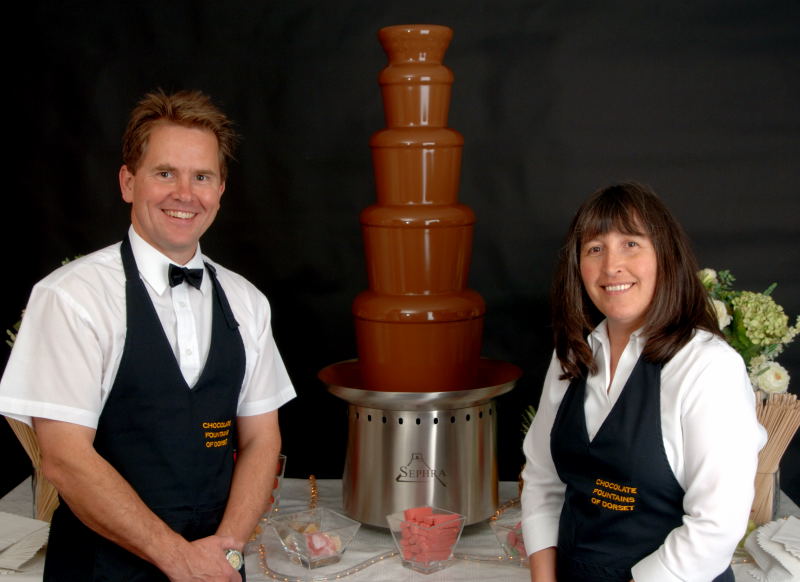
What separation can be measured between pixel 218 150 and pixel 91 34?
1.12m

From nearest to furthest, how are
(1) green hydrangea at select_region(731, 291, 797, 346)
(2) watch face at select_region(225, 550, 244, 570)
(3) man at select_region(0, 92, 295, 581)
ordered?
(3) man at select_region(0, 92, 295, 581) → (2) watch face at select_region(225, 550, 244, 570) → (1) green hydrangea at select_region(731, 291, 797, 346)

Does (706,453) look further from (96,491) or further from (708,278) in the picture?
(96,491)

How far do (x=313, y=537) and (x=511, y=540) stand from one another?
40cm

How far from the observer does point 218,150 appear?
1715 mm

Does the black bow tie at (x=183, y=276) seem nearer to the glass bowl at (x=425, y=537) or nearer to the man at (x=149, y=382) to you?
the man at (x=149, y=382)

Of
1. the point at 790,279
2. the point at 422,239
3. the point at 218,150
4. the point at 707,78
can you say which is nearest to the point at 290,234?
the point at 422,239

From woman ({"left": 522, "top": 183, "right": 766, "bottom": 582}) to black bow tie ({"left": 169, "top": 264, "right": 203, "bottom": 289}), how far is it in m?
0.63

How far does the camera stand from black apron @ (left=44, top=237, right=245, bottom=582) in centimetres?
156

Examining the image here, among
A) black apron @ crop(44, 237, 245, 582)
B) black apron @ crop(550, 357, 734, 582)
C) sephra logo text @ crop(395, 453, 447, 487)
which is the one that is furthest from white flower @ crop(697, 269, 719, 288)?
black apron @ crop(44, 237, 245, 582)

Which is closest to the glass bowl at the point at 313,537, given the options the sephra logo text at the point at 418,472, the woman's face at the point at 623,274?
the sephra logo text at the point at 418,472

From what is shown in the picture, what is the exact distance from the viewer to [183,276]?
1.64 metres

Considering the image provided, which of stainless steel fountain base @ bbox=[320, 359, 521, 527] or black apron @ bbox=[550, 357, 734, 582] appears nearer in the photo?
black apron @ bbox=[550, 357, 734, 582]

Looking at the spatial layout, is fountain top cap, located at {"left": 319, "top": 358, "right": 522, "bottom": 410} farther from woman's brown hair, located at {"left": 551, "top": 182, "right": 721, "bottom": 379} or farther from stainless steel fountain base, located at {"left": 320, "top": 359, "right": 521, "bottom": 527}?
woman's brown hair, located at {"left": 551, "top": 182, "right": 721, "bottom": 379}

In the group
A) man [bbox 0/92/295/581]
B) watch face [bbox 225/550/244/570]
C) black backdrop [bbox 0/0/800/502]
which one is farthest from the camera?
black backdrop [bbox 0/0/800/502]
